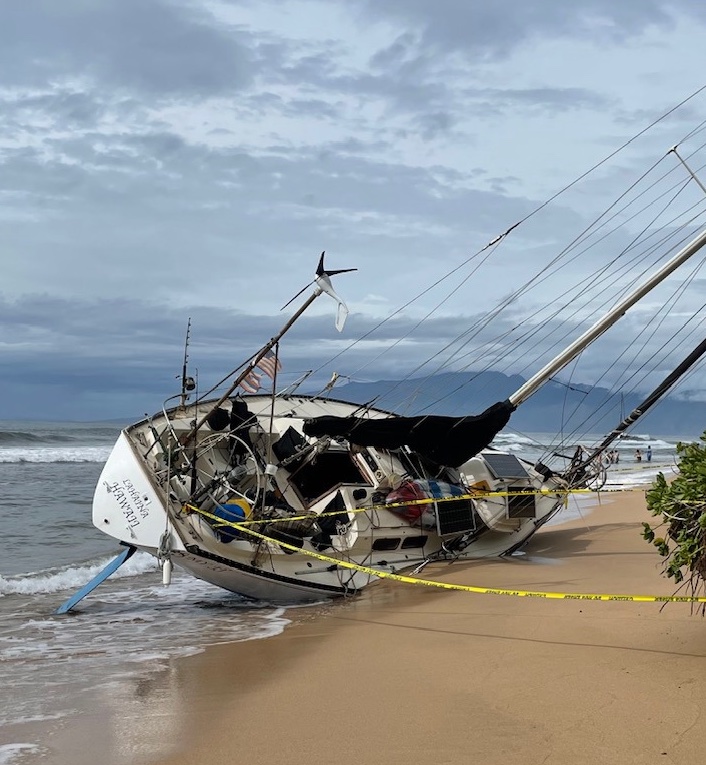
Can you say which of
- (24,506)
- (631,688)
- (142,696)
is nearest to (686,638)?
(631,688)

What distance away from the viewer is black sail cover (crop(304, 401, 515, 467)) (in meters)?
13.0

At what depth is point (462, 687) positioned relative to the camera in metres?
6.39

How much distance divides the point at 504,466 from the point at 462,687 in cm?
802

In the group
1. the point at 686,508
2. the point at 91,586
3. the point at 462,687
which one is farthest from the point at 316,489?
the point at 686,508

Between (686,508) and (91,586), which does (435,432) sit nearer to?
(91,586)

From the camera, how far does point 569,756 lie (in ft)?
16.3

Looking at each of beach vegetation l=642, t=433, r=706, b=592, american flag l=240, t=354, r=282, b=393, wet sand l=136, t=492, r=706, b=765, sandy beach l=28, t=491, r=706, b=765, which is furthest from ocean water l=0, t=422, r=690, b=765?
beach vegetation l=642, t=433, r=706, b=592

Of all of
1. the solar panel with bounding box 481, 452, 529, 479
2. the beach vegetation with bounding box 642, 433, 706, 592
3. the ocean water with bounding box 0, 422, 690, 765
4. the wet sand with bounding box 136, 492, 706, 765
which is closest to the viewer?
the wet sand with bounding box 136, 492, 706, 765

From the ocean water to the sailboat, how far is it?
2.10ft

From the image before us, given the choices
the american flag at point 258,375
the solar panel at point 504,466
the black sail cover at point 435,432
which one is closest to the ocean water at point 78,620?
the solar panel at point 504,466

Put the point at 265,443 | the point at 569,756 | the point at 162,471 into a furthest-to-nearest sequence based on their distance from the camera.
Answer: the point at 265,443, the point at 162,471, the point at 569,756

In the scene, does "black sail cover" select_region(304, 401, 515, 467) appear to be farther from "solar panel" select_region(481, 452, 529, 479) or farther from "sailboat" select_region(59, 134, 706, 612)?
"solar panel" select_region(481, 452, 529, 479)

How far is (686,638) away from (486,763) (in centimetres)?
258

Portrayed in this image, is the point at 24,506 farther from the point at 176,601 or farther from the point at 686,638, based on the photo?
the point at 686,638
